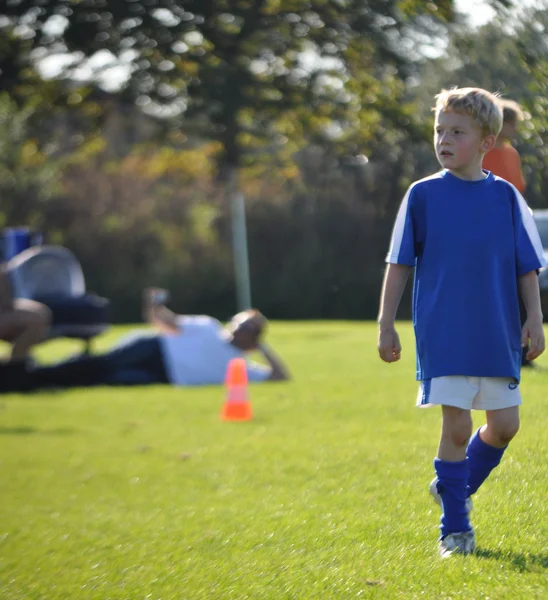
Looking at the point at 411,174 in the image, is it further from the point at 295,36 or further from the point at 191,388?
the point at 191,388

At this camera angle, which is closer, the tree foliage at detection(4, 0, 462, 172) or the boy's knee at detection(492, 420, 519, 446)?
the boy's knee at detection(492, 420, 519, 446)

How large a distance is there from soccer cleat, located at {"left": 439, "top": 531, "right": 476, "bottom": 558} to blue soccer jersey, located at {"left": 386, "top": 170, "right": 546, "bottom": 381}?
0.60m

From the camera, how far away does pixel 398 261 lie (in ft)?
13.8

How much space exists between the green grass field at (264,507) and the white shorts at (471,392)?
21.3 inches

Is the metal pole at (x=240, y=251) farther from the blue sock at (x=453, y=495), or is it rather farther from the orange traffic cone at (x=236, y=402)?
the blue sock at (x=453, y=495)

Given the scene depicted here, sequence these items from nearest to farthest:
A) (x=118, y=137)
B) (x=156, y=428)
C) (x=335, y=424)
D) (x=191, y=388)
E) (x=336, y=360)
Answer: (x=335, y=424) < (x=156, y=428) < (x=191, y=388) < (x=336, y=360) < (x=118, y=137)

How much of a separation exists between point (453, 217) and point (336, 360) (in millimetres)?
11413

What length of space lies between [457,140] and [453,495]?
1.30 m

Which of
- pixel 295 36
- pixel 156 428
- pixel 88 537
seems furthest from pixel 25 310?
pixel 88 537

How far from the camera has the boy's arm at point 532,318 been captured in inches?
163

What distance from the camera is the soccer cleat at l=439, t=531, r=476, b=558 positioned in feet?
13.6

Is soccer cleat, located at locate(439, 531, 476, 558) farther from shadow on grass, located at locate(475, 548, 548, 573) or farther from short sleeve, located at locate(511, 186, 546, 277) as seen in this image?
short sleeve, located at locate(511, 186, 546, 277)

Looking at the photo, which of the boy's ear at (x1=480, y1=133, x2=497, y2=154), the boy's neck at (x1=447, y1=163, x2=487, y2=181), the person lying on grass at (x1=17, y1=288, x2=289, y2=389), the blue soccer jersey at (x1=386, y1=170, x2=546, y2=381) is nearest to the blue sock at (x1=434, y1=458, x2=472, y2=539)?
the blue soccer jersey at (x1=386, y1=170, x2=546, y2=381)

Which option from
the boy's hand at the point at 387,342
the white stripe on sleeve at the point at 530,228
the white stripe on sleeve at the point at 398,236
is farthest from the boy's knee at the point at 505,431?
the white stripe on sleeve at the point at 398,236
